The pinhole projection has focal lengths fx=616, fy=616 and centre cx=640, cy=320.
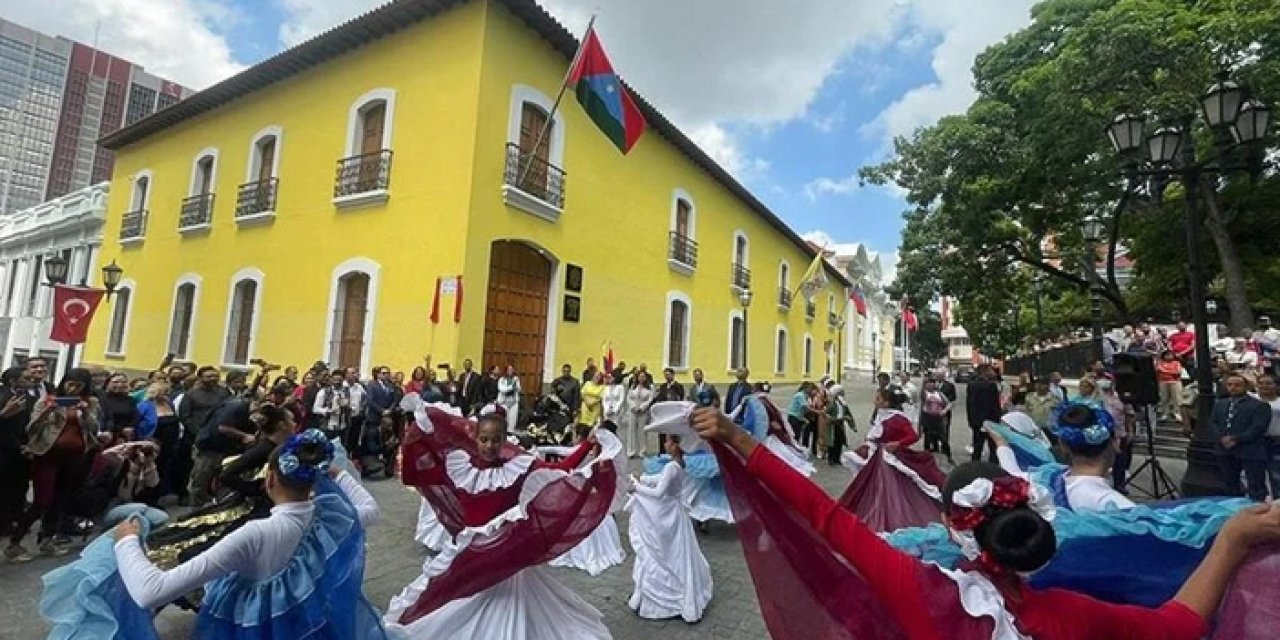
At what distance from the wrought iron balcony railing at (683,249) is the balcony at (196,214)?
12.3 meters

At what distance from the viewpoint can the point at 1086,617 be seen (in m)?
1.58

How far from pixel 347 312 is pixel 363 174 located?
2.95 m

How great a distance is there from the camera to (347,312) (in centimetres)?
1310

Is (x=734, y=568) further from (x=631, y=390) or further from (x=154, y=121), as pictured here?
(x=154, y=121)

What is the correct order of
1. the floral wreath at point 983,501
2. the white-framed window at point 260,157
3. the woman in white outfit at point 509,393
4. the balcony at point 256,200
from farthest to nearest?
the white-framed window at point 260,157 → the balcony at point 256,200 → the woman in white outfit at point 509,393 → the floral wreath at point 983,501

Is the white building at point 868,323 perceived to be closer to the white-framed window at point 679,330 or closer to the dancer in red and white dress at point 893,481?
the white-framed window at point 679,330

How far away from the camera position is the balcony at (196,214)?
16.0m

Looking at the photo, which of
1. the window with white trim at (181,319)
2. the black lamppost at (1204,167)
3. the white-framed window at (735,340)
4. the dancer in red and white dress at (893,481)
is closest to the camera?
the dancer in red and white dress at (893,481)

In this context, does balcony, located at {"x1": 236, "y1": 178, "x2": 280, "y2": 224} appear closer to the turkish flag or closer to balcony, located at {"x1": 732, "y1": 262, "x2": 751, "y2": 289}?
the turkish flag

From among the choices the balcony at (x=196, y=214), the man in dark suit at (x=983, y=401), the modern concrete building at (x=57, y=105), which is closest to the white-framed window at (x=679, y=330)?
the man in dark suit at (x=983, y=401)

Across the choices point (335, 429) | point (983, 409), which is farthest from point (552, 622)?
point (983, 409)

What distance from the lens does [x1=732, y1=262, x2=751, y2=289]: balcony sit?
22.4 meters

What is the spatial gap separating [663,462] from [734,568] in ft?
3.61

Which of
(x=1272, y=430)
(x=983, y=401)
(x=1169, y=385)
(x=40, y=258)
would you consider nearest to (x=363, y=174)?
(x=983, y=401)
